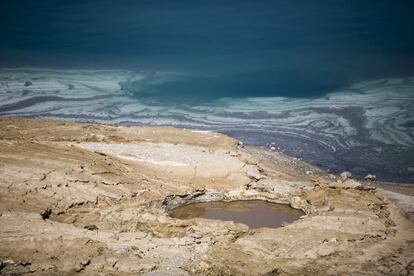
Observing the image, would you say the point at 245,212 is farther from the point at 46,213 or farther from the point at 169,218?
the point at 46,213

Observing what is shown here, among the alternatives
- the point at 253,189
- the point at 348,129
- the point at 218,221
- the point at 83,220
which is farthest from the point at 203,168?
the point at 348,129

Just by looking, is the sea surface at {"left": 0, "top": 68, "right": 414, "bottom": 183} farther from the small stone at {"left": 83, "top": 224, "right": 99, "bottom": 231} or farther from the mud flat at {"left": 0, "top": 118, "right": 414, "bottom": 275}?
the small stone at {"left": 83, "top": 224, "right": 99, "bottom": 231}

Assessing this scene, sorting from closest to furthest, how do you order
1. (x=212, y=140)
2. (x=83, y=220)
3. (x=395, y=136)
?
1. (x=83, y=220)
2. (x=212, y=140)
3. (x=395, y=136)

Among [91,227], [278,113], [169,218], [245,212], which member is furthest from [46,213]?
[278,113]

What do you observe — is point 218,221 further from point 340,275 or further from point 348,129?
point 348,129

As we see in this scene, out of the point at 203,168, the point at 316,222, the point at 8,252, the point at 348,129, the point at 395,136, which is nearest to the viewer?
the point at 8,252

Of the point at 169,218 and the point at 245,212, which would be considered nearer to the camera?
the point at 169,218
